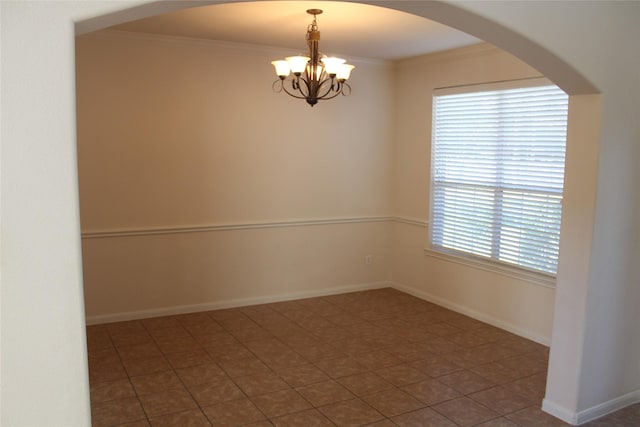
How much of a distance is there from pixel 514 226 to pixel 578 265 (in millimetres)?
1560

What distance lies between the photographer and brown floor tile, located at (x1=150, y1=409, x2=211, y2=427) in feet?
9.84

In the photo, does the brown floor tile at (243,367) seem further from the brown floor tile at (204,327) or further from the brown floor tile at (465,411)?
the brown floor tile at (465,411)

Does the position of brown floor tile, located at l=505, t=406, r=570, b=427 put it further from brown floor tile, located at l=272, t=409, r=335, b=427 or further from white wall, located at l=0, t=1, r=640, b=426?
white wall, located at l=0, t=1, r=640, b=426

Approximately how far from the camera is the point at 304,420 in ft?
10.1

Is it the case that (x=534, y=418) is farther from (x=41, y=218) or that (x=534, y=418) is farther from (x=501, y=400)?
(x=41, y=218)

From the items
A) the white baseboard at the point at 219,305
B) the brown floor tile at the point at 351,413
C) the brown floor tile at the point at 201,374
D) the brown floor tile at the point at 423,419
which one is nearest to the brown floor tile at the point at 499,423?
the brown floor tile at the point at 423,419

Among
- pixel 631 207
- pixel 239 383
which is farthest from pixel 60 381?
pixel 631 207

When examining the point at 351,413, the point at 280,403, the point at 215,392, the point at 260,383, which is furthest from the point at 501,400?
the point at 215,392

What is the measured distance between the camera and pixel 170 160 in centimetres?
472

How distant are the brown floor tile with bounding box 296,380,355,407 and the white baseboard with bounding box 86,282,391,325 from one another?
1.84 metres

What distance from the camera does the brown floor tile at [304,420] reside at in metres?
3.02

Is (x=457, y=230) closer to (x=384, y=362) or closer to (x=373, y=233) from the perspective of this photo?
(x=373, y=233)

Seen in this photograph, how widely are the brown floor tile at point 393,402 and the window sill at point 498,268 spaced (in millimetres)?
1660

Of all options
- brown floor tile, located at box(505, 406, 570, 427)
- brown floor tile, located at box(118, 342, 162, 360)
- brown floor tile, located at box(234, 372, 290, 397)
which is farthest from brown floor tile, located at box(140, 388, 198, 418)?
brown floor tile, located at box(505, 406, 570, 427)
